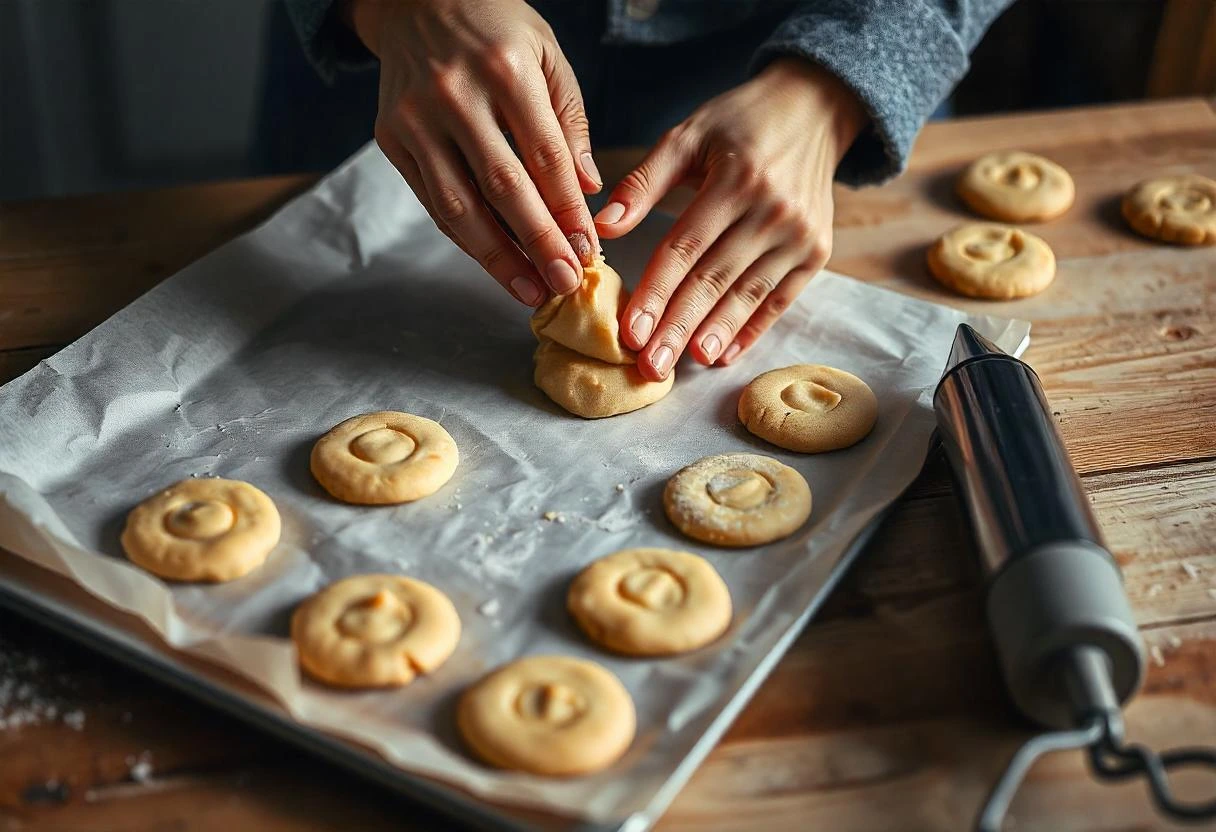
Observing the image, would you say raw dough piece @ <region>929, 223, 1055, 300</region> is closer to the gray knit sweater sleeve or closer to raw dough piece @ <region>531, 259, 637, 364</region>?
the gray knit sweater sleeve

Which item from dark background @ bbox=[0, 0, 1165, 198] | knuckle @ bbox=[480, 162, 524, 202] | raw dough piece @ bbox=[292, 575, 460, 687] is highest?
knuckle @ bbox=[480, 162, 524, 202]

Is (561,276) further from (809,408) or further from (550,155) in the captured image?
(809,408)

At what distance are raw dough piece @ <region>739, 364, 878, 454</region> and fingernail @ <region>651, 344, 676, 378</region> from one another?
110 millimetres

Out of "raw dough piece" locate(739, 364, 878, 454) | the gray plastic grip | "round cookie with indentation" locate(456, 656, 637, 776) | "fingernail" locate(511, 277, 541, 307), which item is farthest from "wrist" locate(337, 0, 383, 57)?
the gray plastic grip

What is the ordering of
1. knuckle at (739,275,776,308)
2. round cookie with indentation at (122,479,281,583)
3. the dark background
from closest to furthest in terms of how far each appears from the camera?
round cookie with indentation at (122,479,281,583), knuckle at (739,275,776,308), the dark background

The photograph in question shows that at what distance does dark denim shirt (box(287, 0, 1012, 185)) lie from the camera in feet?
5.44

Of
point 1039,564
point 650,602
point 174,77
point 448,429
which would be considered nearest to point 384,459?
point 448,429

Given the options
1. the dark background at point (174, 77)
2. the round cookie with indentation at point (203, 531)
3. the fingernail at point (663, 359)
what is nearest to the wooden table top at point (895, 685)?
the round cookie with indentation at point (203, 531)

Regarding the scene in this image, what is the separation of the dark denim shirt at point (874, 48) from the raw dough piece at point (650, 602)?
0.82m

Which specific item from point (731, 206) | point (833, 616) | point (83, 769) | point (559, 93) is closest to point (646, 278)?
point (731, 206)

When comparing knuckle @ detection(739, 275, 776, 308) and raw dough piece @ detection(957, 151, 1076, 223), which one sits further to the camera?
raw dough piece @ detection(957, 151, 1076, 223)

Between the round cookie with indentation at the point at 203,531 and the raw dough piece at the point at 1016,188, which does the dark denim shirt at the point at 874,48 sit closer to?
the raw dough piece at the point at 1016,188

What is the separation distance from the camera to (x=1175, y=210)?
1.87 m

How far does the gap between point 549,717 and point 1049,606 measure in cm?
47
